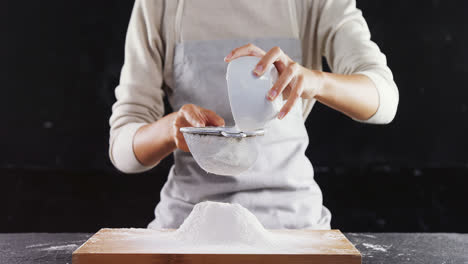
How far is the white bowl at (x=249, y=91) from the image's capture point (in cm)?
101

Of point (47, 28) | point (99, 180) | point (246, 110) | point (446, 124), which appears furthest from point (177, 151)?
point (446, 124)

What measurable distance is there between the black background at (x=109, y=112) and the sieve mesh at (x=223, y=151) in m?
1.60

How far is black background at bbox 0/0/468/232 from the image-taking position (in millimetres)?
2668

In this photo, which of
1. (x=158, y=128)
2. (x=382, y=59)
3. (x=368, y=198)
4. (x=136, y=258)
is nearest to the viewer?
(x=136, y=258)

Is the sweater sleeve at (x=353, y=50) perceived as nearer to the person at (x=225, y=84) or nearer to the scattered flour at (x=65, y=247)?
the person at (x=225, y=84)

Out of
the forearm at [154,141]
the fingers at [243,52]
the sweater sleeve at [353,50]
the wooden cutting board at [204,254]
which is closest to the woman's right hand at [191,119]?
the forearm at [154,141]

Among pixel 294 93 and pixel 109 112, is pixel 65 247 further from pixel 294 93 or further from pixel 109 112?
pixel 109 112

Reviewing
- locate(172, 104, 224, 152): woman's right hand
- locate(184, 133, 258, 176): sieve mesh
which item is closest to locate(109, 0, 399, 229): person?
locate(172, 104, 224, 152): woman's right hand

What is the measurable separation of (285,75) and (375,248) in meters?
0.48

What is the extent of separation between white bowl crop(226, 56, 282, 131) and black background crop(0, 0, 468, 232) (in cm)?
169

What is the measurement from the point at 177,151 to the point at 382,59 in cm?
62

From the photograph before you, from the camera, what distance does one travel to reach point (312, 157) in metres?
2.71

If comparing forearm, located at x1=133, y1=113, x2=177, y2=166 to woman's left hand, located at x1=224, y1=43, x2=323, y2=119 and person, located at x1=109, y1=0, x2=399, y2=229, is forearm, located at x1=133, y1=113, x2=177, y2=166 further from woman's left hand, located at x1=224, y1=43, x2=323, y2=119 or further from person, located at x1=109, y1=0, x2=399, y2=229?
woman's left hand, located at x1=224, y1=43, x2=323, y2=119

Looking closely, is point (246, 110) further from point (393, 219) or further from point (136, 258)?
point (393, 219)
